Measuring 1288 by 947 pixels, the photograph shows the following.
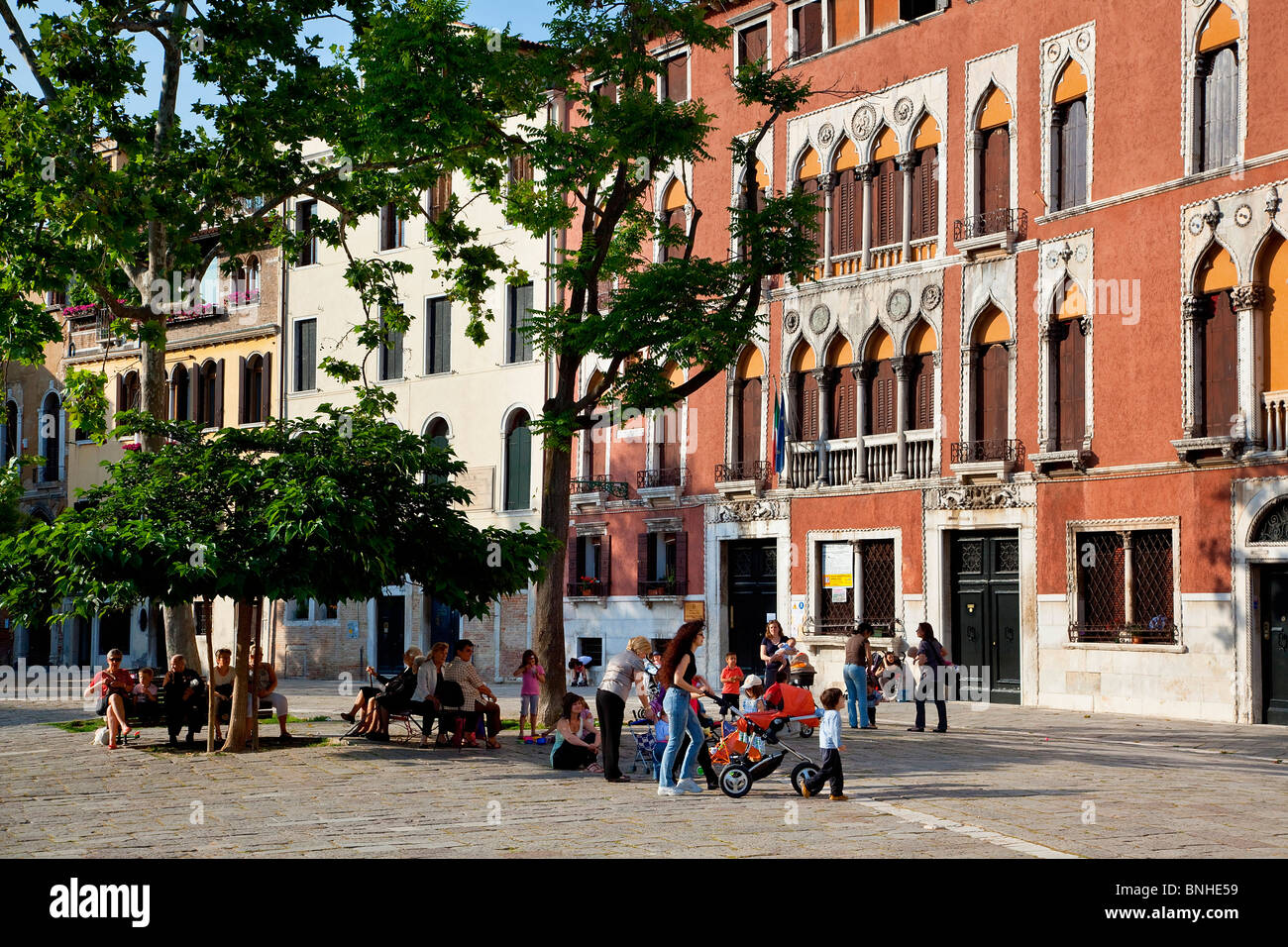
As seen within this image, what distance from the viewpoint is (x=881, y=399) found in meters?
32.0

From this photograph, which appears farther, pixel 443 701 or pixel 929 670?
pixel 929 670

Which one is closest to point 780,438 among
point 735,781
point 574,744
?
point 574,744

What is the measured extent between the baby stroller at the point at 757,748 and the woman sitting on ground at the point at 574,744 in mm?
1564

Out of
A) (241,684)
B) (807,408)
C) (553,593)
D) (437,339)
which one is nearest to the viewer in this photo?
(241,684)

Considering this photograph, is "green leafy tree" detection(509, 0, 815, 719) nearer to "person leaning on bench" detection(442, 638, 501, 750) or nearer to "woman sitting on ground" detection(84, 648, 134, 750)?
"person leaning on bench" detection(442, 638, 501, 750)

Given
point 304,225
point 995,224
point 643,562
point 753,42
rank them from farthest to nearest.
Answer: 1. point 304,225
2. point 643,562
3. point 753,42
4. point 995,224

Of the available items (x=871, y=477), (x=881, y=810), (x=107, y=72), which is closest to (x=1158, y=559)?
(x=871, y=477)

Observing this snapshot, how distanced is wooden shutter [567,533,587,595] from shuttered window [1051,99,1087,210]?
15.2 m

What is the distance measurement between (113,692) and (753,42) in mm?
21145

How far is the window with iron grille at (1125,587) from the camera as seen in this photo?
25.9 m

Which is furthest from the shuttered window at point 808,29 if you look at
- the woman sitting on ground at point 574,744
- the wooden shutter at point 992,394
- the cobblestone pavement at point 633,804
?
the woman sitting on ground at point 574,744

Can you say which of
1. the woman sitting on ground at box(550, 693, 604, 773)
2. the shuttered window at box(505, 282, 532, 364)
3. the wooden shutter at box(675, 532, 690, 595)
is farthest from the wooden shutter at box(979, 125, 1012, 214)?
the woman sitting on ground at box(550, 693, 604, 773)

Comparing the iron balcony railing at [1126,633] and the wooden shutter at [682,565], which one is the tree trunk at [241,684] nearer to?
the iron balcony railing at [1126,633]

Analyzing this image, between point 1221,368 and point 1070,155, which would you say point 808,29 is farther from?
point 1221,368
